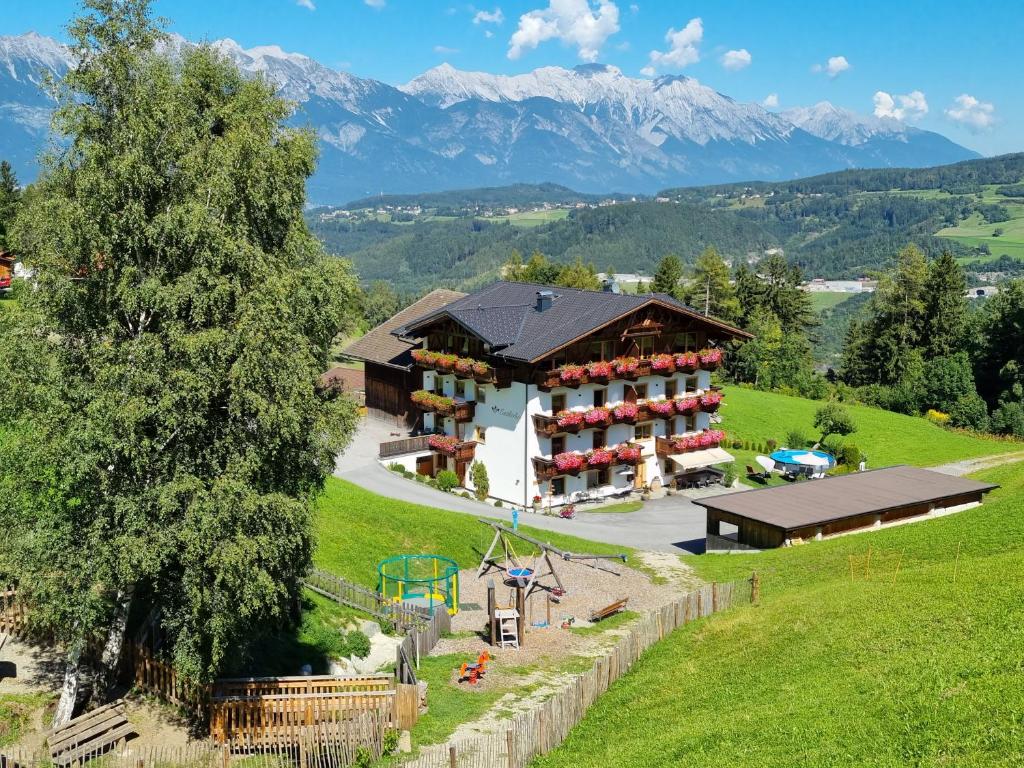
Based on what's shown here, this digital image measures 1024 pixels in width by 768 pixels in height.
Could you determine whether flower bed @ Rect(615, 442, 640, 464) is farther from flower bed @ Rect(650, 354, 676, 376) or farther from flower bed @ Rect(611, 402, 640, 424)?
flower bed @ Rect(650, 354, 676, 376)

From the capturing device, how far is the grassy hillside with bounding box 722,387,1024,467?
223 ft

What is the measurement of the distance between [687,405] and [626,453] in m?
5.43

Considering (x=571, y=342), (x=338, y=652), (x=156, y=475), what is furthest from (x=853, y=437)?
(x=156, y=475)

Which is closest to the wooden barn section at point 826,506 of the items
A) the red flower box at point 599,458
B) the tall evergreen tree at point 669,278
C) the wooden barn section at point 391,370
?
the red flower box at point 599,458

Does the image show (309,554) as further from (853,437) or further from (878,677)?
(853,437)

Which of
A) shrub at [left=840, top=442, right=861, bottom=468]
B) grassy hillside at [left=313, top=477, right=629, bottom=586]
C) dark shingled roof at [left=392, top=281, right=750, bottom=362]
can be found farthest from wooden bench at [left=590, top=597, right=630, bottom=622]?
shrub at [left=840, top=442, right=861, bottom=468]

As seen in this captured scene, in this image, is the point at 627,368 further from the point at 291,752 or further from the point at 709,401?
the point at 291,752

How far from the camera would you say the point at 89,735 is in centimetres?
1962

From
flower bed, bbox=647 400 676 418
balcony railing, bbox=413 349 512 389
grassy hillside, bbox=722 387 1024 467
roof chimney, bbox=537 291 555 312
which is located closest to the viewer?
balcony railing, bbox=413 349 512 389

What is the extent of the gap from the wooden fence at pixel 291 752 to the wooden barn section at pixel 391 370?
40.0 m

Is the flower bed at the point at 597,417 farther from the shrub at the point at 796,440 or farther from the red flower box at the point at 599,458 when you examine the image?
the shrub at the point at 796,440

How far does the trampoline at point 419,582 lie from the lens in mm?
32256

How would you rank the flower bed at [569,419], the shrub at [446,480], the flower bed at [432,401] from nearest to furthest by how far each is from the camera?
the flower bed at [569,419]
the shrub at [446,480]
the flower bed at [432,401]

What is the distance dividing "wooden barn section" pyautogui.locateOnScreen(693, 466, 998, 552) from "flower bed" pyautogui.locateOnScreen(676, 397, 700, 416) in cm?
1093
